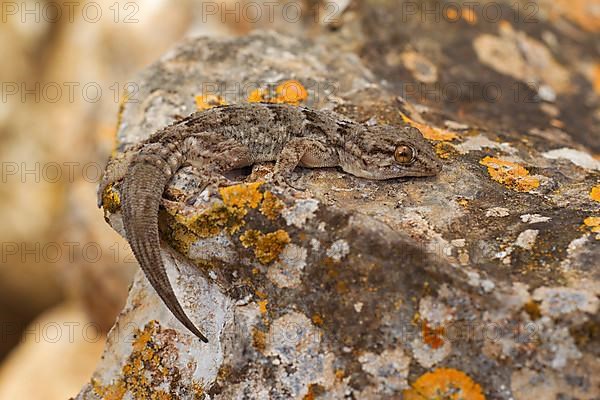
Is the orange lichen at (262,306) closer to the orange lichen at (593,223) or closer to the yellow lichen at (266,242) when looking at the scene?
the yellow lichen at (266,242)

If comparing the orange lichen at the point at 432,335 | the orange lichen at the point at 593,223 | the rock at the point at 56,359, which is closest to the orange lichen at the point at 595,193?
the orange lichen at the point at 593,223

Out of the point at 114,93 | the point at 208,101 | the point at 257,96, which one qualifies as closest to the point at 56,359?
the point at 114,93

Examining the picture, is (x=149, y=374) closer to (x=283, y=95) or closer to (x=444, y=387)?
(x=444, y=387)

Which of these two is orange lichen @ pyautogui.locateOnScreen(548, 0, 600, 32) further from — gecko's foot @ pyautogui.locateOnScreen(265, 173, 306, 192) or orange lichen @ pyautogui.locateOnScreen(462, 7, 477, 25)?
gecko's foot @ pyautogui.locateOnScreen(265, 173, 306, 192)

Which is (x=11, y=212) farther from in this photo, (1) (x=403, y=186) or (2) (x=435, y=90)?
(1) (x=403, y=186)

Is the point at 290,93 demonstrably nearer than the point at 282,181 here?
No

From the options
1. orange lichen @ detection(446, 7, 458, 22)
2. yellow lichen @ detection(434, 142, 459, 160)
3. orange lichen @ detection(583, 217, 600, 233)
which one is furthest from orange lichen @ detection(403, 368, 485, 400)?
orange lichen @ detection(446, 7, 458, 22)

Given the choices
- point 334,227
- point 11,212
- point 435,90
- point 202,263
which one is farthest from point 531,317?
point 11,212
